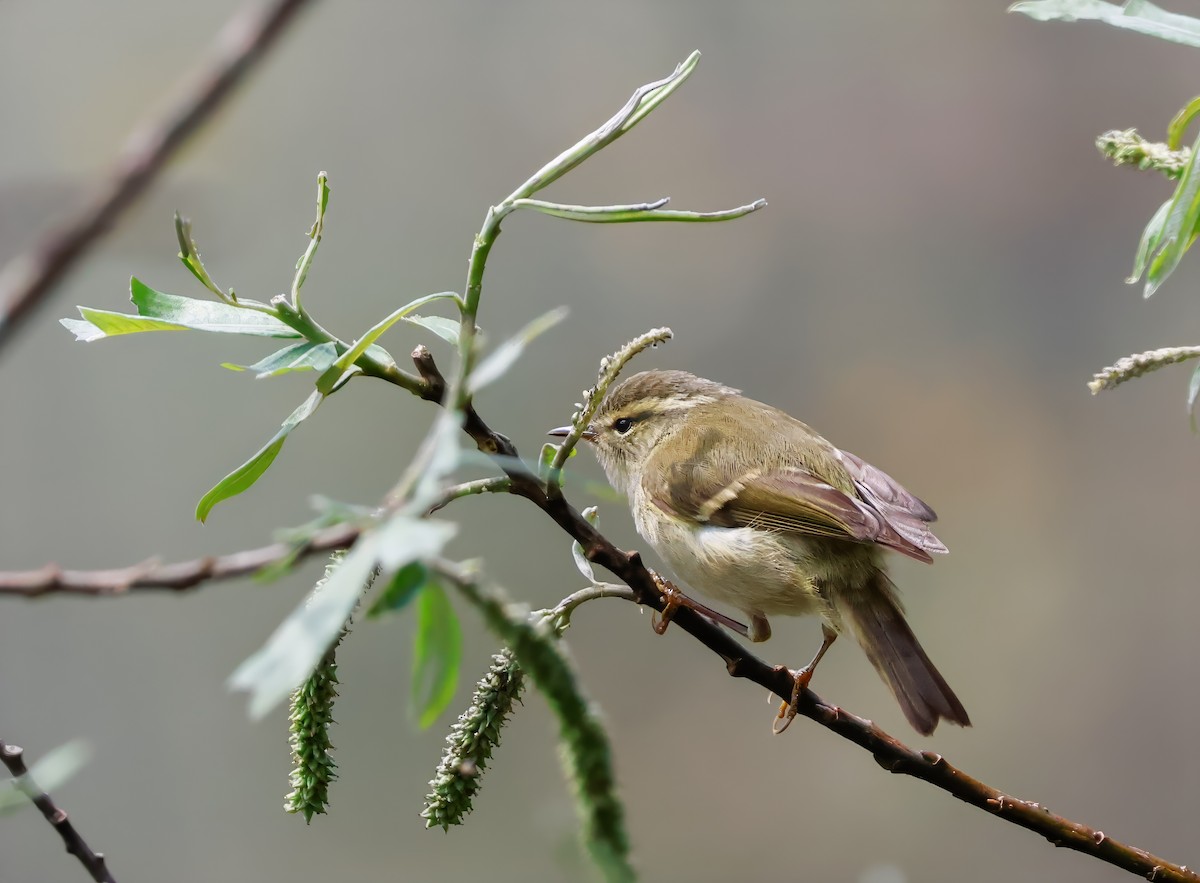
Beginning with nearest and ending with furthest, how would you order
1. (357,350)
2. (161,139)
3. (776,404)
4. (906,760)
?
(161,139)
(357,350)
(906,760)
(776,404)

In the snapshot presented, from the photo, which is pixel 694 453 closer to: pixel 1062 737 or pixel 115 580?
pixel 115 580

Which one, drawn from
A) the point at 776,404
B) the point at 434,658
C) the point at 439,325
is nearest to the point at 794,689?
the point at 439,325

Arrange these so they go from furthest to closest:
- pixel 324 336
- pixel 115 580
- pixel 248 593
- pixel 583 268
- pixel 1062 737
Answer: pixel 1062 737 → pixel 583 268 → pixel 248 593 → pixel 324 336 → pixel 115 580

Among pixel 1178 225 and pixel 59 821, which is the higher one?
pixel 1178 225

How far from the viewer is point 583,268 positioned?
3.51 meters

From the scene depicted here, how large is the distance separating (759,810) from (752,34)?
102 inches

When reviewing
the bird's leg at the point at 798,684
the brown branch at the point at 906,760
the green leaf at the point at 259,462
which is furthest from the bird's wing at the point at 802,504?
the green leaf at the point at 259,462

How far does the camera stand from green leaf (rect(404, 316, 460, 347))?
2.69 ft

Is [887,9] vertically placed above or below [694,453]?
above

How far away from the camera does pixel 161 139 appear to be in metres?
0.29

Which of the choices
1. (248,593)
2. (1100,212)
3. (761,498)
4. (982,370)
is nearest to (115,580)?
(761,498)

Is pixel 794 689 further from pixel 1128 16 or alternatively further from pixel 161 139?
pixel 161 139

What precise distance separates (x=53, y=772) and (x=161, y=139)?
1.10ft

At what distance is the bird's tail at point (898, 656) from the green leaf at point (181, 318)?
0.95 metres
